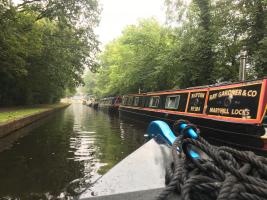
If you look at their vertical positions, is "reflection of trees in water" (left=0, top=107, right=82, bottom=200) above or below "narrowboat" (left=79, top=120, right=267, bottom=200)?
below

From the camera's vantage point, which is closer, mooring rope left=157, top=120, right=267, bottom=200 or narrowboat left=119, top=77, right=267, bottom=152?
mooring rope left=157, top=120, right=267, bottom=200

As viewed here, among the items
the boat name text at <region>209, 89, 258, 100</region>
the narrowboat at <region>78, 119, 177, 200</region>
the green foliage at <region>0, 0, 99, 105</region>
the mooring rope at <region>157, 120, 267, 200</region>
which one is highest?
the green foliage at <region>0, 0, 99, 105</region>

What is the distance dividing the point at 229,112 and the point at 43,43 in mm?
14868

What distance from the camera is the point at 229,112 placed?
7930 millimetres

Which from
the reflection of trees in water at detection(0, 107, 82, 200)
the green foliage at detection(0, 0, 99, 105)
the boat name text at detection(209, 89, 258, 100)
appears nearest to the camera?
the reflection of trees in water at detection(0, 107, 82, 200)

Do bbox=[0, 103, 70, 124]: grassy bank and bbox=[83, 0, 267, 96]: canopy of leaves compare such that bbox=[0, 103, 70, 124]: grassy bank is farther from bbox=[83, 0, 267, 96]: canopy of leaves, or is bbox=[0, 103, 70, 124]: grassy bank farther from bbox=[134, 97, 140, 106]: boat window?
bbox=[83, 0, 267, 96]: canopy of leaves

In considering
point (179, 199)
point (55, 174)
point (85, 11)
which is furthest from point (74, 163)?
point (85, 11)

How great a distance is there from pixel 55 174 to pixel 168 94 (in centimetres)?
825

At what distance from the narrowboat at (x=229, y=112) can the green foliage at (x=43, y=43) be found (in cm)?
856

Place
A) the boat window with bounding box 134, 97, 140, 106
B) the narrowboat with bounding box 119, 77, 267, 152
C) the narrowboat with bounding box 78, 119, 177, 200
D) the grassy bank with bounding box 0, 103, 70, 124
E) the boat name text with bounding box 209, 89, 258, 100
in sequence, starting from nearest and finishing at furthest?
the narrowboat with bounding box 78, 119, 177, 200, the narrowboat with bounding box 119, 77, 267, 152, the boat name text with bounding box 209, 89, 258, 100, the grassy bank with bounding box 0, 103, 70, 124, the boat window with bounding box 134, 97, 140, 106

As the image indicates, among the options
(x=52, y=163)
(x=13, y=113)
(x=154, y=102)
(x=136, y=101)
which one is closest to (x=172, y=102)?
(x=154, y=102)

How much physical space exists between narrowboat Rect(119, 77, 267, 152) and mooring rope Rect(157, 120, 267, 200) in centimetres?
546

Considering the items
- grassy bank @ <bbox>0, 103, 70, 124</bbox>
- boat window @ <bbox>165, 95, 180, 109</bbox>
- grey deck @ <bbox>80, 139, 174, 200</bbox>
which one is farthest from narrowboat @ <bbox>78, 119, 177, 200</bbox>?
boat window @ <bbox>165, 95, 180, 109</bbox>

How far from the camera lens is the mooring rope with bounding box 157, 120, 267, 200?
1203 millimetres
